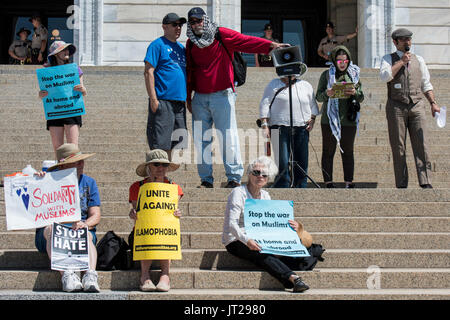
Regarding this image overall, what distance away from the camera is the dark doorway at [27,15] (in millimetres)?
22891

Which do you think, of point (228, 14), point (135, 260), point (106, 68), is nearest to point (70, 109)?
point (135, 260)

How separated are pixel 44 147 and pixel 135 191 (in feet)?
13.9

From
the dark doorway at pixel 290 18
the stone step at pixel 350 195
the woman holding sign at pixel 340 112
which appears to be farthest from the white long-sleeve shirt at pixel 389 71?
the dark doorway at pixel 290 18

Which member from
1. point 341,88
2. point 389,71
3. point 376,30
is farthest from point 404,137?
point 376,30

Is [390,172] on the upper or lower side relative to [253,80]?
lower

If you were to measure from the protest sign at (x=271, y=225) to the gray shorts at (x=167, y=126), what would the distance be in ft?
5.42

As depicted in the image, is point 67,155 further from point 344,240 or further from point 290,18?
point 290,18

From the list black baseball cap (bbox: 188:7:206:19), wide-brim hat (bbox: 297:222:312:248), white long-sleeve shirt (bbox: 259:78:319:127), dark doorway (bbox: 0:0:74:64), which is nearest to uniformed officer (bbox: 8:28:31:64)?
dark doorway (bbox: 0:0:74:64)

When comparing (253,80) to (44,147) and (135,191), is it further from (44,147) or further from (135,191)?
(135,191)

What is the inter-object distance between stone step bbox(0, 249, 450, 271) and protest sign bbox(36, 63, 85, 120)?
197cm

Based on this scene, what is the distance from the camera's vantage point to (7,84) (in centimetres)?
1297

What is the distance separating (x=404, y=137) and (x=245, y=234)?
321 cm

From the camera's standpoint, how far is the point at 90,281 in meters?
5.52

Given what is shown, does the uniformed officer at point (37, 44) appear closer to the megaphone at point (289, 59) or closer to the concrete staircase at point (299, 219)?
the concrete staircase at point (299, 219)
